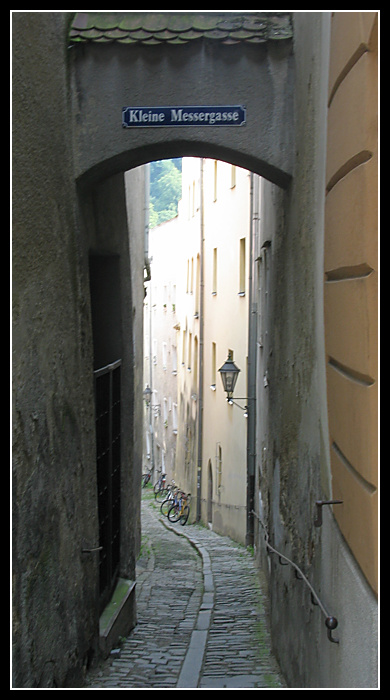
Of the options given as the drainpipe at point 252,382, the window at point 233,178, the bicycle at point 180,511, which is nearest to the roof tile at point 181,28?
the drainpipe at point 252,382

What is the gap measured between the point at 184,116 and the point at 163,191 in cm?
6567

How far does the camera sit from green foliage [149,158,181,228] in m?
71.0

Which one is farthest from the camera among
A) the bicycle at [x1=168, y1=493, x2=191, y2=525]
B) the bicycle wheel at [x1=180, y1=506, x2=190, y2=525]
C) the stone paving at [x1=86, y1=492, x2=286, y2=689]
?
the bicycle at [x1=168, y1=493, x2=191, y2=525]

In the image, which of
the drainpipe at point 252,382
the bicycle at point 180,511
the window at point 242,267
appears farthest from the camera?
the bicycle at point 180,511

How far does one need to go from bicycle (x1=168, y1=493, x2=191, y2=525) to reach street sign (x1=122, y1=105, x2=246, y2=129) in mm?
17175

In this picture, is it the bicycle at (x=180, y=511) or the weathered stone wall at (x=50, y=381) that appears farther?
the bicycle at (x=180, y=511)

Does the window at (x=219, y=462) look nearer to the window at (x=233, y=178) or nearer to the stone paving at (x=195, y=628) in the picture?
the stone paving at (x=195, y=628)

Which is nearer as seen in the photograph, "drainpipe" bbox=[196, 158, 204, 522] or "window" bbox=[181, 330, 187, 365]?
"drainpipe" bbox=[196, 158, 204, 522]

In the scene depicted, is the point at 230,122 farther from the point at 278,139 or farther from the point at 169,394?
the point at 169,394

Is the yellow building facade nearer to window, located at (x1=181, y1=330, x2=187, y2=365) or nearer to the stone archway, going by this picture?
the stone archway

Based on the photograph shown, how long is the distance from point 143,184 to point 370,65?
11.1 meters

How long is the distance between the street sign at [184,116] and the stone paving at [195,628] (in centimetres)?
423

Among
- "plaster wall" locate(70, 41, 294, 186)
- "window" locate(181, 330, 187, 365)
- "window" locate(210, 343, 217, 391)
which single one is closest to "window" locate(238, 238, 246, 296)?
"window" locate(210, 343, 217, 391)

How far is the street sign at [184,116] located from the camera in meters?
7.00
